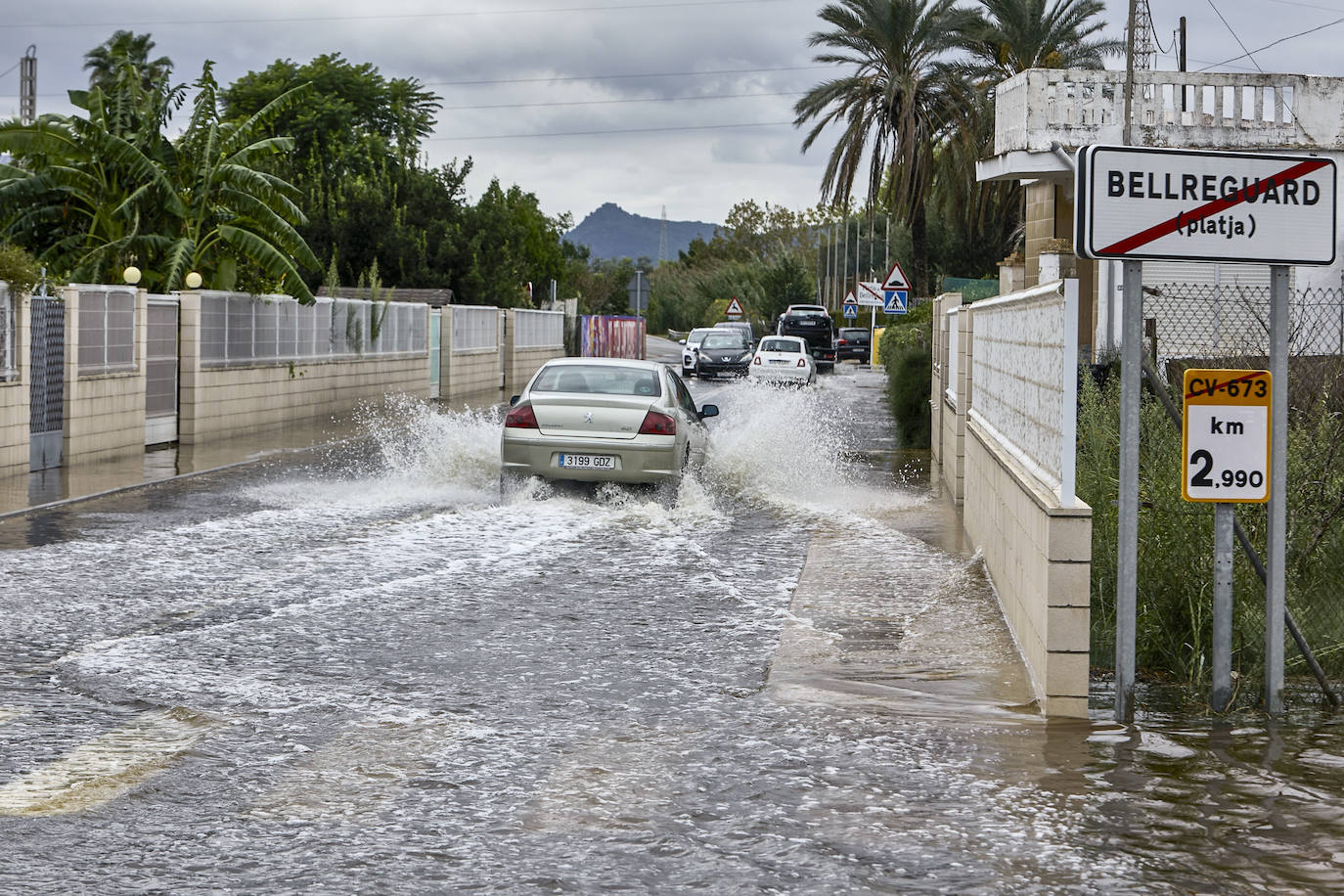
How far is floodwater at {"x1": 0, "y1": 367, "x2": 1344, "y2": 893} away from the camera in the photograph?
526 cm

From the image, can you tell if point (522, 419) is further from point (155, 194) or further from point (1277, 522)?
point (155, 194)

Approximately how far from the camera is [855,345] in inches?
2672

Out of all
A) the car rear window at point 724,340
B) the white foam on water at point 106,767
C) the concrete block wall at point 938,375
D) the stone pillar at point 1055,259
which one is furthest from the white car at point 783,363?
the white foam on water at point 106,767

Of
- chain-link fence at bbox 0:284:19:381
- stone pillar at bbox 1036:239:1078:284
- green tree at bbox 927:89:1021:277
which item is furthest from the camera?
green tree at bbox 927:89:1021:277

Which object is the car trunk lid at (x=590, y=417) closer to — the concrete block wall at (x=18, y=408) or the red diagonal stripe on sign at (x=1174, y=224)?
the concrete block wall at (x=18, y=408)

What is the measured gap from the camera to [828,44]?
46.8 m

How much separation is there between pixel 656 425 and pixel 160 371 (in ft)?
33.1

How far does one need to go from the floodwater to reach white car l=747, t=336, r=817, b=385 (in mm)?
32723

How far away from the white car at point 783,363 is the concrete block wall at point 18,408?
28.7 meters

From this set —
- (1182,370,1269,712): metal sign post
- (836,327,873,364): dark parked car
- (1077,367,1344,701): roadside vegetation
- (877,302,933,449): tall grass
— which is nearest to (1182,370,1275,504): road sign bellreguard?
(1182,370,1269,712): metal sign post

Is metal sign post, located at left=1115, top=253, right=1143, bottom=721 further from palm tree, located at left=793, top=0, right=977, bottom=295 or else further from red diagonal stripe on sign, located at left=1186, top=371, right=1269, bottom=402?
palm tree, located at left=793, top=0, right=977, bottom=295

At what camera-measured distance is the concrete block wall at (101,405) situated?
63.0 feet

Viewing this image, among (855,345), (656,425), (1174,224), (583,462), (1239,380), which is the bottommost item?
(583,462)

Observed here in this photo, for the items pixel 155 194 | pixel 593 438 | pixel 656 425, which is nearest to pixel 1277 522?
pixel 656 425
